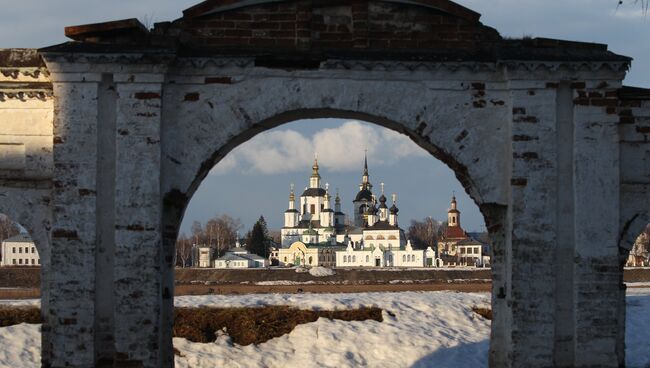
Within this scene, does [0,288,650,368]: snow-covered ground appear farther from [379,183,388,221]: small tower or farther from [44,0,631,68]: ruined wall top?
[379,183,388,221]: small tower

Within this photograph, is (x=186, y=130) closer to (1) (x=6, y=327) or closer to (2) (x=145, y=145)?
(2) (x=145, y=145)

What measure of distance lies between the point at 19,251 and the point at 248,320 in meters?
75.0

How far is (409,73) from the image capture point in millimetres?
7785

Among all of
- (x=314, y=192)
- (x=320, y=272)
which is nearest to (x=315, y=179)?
(x=314, y=192)

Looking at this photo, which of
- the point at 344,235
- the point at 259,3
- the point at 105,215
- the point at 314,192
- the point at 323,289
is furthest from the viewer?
the point at 314,192

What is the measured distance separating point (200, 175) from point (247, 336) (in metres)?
6.28

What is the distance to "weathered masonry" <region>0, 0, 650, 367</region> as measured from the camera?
7.60 metres

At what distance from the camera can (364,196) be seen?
10538 centimetres

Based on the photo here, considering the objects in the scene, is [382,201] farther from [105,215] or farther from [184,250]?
[105,215]

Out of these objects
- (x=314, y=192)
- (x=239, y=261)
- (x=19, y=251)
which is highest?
(x=314, y=192)

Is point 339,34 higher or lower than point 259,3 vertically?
lower

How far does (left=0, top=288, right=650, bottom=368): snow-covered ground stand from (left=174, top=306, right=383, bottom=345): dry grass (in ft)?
0.65

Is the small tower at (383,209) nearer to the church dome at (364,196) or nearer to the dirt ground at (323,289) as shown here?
the church dome at (364,196)

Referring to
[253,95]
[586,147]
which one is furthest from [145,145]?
[586,147]
